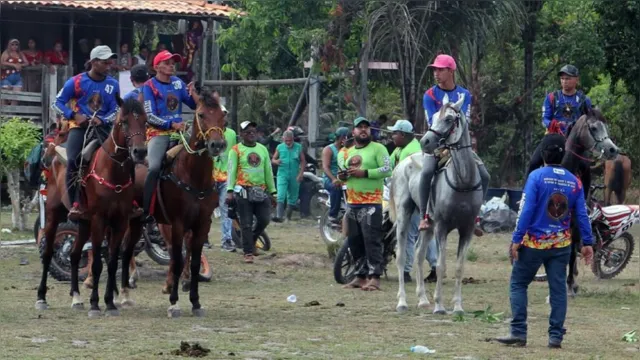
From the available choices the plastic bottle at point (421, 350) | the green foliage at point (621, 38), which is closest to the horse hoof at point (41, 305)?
the plastic bottle at point (421, 350)

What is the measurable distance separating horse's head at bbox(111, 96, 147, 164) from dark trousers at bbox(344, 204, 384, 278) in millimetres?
4134

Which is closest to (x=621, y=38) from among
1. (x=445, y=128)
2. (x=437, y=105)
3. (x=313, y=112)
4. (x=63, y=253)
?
(x=313, y=112)

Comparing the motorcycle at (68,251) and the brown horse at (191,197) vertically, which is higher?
the brown horse at (191,197)

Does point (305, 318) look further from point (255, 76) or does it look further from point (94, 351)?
point (255, 76)

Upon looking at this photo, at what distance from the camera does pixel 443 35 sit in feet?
88.6

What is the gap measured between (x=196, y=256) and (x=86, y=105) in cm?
201

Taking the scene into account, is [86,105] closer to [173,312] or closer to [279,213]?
[173,312]

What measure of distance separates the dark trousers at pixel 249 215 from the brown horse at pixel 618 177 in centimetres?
671

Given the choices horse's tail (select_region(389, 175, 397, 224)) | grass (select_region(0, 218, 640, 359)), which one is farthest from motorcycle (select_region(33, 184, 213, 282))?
horse's tail (select_region(389, 175, 397, 224))

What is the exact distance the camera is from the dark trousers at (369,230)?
1638 centimetres

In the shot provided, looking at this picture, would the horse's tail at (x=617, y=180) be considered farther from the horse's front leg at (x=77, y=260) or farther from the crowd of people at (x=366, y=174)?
the horse's front leg at (x=77, y=260)

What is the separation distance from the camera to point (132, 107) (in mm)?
13047

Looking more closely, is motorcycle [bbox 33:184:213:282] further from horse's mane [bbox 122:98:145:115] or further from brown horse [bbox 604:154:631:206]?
brown horse [bbox 604:154:631:206]

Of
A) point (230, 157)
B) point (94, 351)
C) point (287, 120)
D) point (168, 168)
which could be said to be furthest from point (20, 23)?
point (94, 351)
